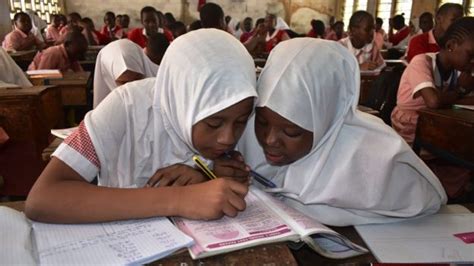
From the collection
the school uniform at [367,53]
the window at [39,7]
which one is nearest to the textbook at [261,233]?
the school uniform at [367,53]

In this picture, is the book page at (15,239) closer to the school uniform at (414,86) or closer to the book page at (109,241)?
the book page at (109,241)

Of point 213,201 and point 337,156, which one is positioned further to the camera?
point 337,156

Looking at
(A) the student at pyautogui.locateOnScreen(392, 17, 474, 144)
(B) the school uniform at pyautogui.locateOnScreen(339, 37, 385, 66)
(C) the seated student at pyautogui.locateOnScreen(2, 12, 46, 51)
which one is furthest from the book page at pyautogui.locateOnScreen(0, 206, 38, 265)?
(C) the seated student at pyautogui.locateOnScreen(2, 12, 46, 51)

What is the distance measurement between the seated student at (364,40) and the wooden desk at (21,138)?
3.24 meters

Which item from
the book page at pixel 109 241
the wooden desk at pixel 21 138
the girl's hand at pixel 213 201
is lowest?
the wooden desk at pixel 21 138

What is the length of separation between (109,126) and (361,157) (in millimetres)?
614

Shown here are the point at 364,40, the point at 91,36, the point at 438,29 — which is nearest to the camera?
the point at 438,29

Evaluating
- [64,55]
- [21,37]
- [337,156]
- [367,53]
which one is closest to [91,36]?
[21,37]

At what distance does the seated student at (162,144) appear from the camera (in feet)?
2.71

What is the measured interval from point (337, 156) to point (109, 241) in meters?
0.55

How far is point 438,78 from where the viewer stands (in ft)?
7.91

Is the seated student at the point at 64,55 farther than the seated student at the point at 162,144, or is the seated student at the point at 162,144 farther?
the seated student at the point at 64,55

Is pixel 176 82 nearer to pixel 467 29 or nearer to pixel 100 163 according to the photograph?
pixel 100 163

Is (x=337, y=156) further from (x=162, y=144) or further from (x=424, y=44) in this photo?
(x=424, y=44)
